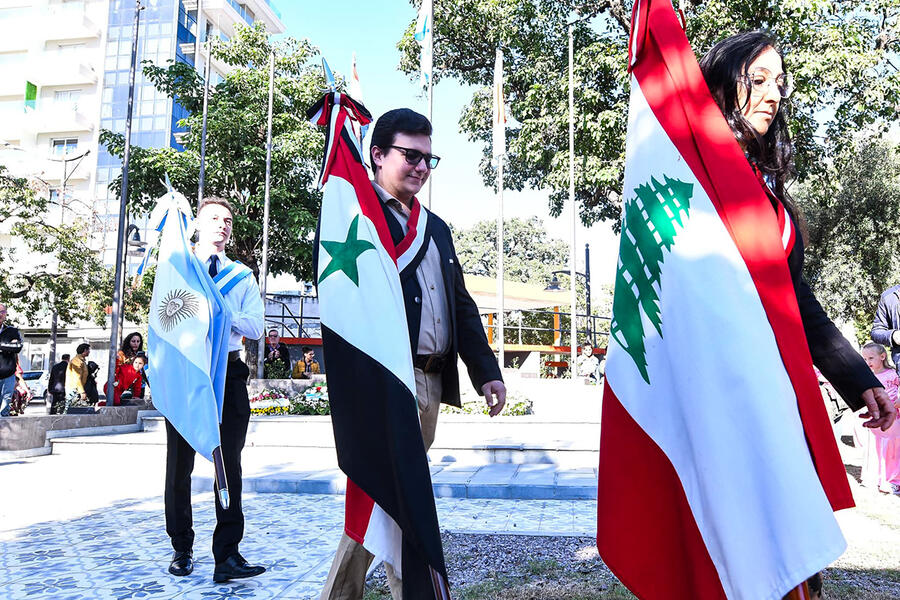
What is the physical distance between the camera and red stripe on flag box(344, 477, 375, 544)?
2.52m

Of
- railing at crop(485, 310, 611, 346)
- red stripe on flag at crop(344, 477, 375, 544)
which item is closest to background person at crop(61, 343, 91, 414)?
red stripe on flag at crop(344, 477, 375, 544)

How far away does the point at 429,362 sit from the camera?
2.92 meters

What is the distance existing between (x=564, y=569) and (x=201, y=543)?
262 centimetres

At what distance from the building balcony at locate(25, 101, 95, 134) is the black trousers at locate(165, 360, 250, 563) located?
50.2 metres

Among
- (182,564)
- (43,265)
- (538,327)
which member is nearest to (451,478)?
(182,564)

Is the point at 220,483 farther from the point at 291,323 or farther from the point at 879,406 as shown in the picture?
the point at 291,323

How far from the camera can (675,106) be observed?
225cm

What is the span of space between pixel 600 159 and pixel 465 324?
17060mm

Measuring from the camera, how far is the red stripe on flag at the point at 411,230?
9.51 feet

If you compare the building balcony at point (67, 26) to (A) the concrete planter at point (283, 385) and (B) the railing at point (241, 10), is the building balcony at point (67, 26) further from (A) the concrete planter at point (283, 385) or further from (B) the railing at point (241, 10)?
(A) the concrete planter at point (283, 385)

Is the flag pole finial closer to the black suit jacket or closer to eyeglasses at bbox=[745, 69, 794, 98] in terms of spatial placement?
the black suit jacket

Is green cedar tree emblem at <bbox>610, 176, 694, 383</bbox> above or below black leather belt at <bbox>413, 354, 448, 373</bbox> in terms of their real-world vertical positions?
above

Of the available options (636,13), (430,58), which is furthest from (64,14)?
(636,13)

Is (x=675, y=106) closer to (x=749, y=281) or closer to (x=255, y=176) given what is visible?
(x=749, y=281)
